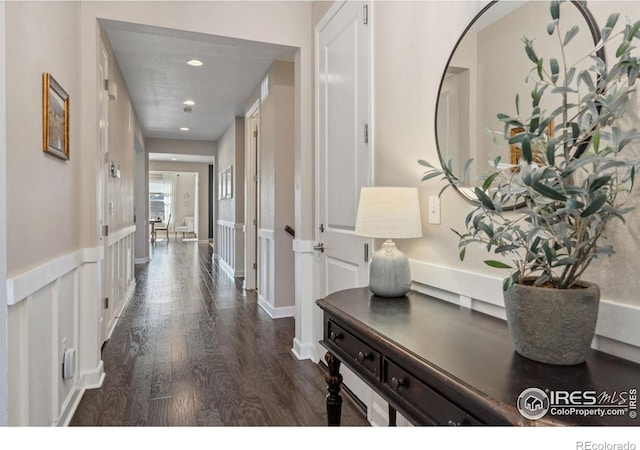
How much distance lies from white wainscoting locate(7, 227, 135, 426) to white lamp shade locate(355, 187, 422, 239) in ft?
4.18

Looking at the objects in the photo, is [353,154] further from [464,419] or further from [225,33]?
[464,419]

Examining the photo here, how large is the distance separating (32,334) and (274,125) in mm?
2829

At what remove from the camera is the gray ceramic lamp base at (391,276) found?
1492mm

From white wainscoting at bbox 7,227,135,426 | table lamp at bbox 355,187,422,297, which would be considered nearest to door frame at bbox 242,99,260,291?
white wainscoting at bbox 7,227,135,426

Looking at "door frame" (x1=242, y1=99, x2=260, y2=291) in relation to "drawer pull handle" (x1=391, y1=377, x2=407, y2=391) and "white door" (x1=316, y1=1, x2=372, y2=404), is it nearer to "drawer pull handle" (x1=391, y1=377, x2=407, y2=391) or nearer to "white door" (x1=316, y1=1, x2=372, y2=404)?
"white door" (x1=316, y1=1, x2=372, y2=404)

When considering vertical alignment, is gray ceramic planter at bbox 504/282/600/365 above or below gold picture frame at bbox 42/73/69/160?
below

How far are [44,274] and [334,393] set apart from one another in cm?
127

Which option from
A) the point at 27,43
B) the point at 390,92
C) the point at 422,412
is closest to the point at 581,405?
the point at 422,412

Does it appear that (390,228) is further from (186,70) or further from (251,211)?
(251,211)

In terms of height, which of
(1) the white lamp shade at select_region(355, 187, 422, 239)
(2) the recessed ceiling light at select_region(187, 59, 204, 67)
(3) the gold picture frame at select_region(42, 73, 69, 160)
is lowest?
(1) the white lamp shade at select_region(355, 187, 422, 239)

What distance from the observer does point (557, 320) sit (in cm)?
82

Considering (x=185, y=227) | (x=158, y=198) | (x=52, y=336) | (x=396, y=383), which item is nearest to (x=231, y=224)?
(x=52, y=336)

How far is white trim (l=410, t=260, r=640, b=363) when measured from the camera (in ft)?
2.93

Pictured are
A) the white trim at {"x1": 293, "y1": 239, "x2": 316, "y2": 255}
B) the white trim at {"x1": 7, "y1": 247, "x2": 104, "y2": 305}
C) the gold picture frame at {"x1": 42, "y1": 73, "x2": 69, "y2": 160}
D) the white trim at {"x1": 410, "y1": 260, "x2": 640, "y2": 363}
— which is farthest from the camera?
the white trim at {"x1": 293, "y1": 239, "x2": 316, "y2": 255}
